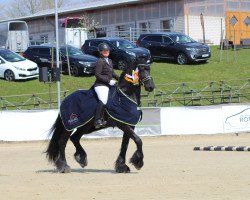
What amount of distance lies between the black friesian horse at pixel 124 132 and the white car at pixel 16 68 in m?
21.7

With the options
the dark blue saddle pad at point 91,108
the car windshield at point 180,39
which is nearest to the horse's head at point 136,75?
the dark blue saddle pad at point 91,108

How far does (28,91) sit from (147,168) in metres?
20.7

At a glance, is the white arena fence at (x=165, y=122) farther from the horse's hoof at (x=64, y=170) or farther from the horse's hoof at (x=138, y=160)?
the horse's hoof at (x=138, y=160)

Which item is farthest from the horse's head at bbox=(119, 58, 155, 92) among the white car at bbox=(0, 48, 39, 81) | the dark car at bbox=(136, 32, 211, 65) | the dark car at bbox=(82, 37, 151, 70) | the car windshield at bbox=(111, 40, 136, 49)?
the dark car at bbox=(136, 32, 211, 65)

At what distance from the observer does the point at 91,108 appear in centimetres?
1270

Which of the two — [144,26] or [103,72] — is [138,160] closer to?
[103,72]

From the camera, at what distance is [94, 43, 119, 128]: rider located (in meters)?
12.5

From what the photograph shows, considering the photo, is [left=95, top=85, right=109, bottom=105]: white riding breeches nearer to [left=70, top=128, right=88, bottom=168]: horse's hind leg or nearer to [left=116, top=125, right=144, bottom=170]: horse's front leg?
[left=116, top=125, right=144, bottom=170]: horse's front leg

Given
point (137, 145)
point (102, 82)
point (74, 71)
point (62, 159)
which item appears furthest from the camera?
point (74, 71)

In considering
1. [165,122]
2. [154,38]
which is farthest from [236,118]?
[154,38]

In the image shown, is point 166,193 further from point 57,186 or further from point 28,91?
point 28,91

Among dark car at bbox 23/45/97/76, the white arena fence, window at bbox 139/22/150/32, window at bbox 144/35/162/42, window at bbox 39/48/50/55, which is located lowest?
the white arena fence

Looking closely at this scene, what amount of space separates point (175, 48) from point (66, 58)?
7306 millimetres

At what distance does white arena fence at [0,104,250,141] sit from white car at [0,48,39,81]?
10167 millimetres
